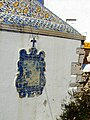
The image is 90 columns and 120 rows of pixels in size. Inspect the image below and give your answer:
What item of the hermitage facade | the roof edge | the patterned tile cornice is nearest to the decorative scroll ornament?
the hermitage facade

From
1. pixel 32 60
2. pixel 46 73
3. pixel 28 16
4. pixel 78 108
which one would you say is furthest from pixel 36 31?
pixel 78 108

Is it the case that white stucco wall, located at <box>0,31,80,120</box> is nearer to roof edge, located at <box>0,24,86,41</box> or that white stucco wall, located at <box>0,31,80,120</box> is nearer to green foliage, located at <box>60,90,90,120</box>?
roof edge, located at <box>0,24,86,41</box>

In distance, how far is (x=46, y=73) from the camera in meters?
8.62

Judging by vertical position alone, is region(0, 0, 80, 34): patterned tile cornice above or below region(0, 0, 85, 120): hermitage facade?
above

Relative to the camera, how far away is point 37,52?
8250 mm

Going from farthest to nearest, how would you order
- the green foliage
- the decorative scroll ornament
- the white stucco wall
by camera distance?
the green foliage, the decorative scroll ornament, the white stucco wall

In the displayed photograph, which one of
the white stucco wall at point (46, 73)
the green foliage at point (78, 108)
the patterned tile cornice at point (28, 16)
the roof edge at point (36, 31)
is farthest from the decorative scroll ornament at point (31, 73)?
the green foliage at point (78, 108)

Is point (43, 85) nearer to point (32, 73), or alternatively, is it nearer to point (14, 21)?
point (32, 73)

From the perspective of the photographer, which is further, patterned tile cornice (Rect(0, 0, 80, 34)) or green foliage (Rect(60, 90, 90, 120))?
green foliage (Rect(60, 90, 90, 120))

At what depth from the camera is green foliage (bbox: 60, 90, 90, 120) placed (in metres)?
9.20

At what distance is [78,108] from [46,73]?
1513 millimetres

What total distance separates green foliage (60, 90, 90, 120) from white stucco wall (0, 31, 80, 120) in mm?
229

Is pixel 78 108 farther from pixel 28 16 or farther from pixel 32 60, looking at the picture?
pixel 28 16

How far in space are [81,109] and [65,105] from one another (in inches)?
17.4
